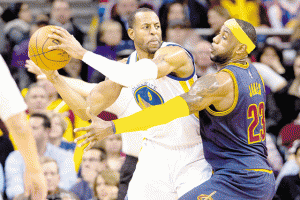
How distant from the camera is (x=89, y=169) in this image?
19.8ft

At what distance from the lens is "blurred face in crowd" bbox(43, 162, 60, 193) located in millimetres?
5469

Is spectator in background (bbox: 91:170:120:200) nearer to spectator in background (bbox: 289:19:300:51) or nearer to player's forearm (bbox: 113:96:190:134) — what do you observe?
player's forearm (bbox: 113:96:190:134)

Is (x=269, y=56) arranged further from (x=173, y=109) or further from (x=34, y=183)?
(x=34, y=183)

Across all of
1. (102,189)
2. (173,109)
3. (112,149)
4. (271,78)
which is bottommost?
(102,189)

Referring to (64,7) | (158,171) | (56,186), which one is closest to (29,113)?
(56,186)

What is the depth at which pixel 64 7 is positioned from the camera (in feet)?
25.9

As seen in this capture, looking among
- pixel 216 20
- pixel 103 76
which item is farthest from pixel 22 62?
pixel 216 20

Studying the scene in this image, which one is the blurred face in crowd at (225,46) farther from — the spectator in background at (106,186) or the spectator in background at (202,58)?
the spectator in background at (202,58)

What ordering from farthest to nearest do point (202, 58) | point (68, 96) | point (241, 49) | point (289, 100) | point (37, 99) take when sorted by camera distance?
1. point (289, 100)
2. point (202, 58)
3. point (37, 99)
4. point (68, 96)
5. point (241, 49)

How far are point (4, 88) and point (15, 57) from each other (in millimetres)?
4963

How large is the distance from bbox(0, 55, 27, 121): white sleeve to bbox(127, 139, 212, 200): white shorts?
64.4 inches

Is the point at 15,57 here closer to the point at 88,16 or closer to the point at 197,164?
the point at 88,16

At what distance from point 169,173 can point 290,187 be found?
234 cm

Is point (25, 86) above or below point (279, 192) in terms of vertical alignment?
above
